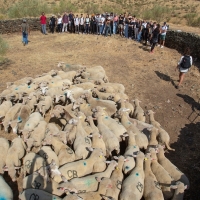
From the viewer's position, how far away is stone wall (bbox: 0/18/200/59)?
52.2 ft

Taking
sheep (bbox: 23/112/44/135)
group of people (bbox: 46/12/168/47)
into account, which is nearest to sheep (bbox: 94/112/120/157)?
sheep (bbox: 23/112/44/135)

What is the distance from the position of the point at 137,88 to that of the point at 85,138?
568 cm

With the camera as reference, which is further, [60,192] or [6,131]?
[6,131]

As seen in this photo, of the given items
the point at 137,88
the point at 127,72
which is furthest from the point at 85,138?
the point at 127,72

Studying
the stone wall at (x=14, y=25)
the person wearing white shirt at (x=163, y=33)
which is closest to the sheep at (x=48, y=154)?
the person wearing white shirt at (x=163, y=33)

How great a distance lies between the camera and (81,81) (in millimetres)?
11242

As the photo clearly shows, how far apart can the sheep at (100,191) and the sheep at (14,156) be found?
2197mm

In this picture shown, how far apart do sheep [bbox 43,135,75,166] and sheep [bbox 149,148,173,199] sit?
221 cm

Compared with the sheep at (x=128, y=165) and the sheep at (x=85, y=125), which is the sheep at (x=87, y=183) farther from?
the sheep at (x=85, y=125)

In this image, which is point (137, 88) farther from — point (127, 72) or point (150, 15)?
point (150, 15)

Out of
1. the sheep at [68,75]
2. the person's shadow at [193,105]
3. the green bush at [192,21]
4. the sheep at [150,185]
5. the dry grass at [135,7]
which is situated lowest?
the person's shadow at [193,105]

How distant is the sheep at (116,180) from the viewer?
5387mm

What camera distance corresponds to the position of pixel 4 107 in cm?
878

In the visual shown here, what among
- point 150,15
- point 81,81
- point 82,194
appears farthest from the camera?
point 150,15
